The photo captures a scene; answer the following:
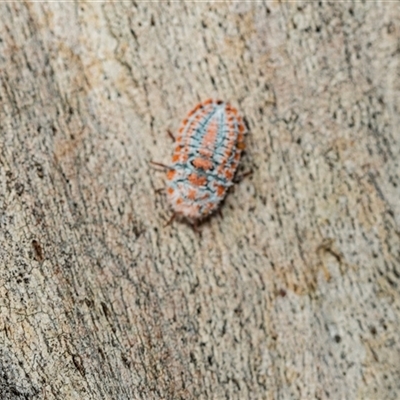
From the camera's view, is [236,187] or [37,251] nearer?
[37,251]

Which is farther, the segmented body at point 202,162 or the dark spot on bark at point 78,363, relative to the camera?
the segmented body at point 202,162

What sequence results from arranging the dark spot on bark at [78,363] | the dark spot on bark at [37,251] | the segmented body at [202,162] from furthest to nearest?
the segmented body at [202,162], the dark spot on bark at [37,251], the dark spot on bark at [78,363]

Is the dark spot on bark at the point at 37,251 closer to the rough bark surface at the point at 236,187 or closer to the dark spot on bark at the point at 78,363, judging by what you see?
the rough bark surface at the point at 236,187

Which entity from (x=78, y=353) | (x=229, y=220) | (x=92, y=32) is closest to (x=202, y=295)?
(x=229, y=220)

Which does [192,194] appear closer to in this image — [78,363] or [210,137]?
[210,137]

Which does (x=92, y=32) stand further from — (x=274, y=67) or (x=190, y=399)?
(x=190, y=399)

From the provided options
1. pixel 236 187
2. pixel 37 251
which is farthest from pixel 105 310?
pixel 236 187

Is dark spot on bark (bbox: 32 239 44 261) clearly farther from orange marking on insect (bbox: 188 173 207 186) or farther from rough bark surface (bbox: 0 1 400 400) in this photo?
orange marking on insect (bbox: 188 173 207 186)

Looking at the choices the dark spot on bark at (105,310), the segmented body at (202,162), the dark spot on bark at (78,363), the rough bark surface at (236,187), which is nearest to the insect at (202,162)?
the segmented body at (202,162)
